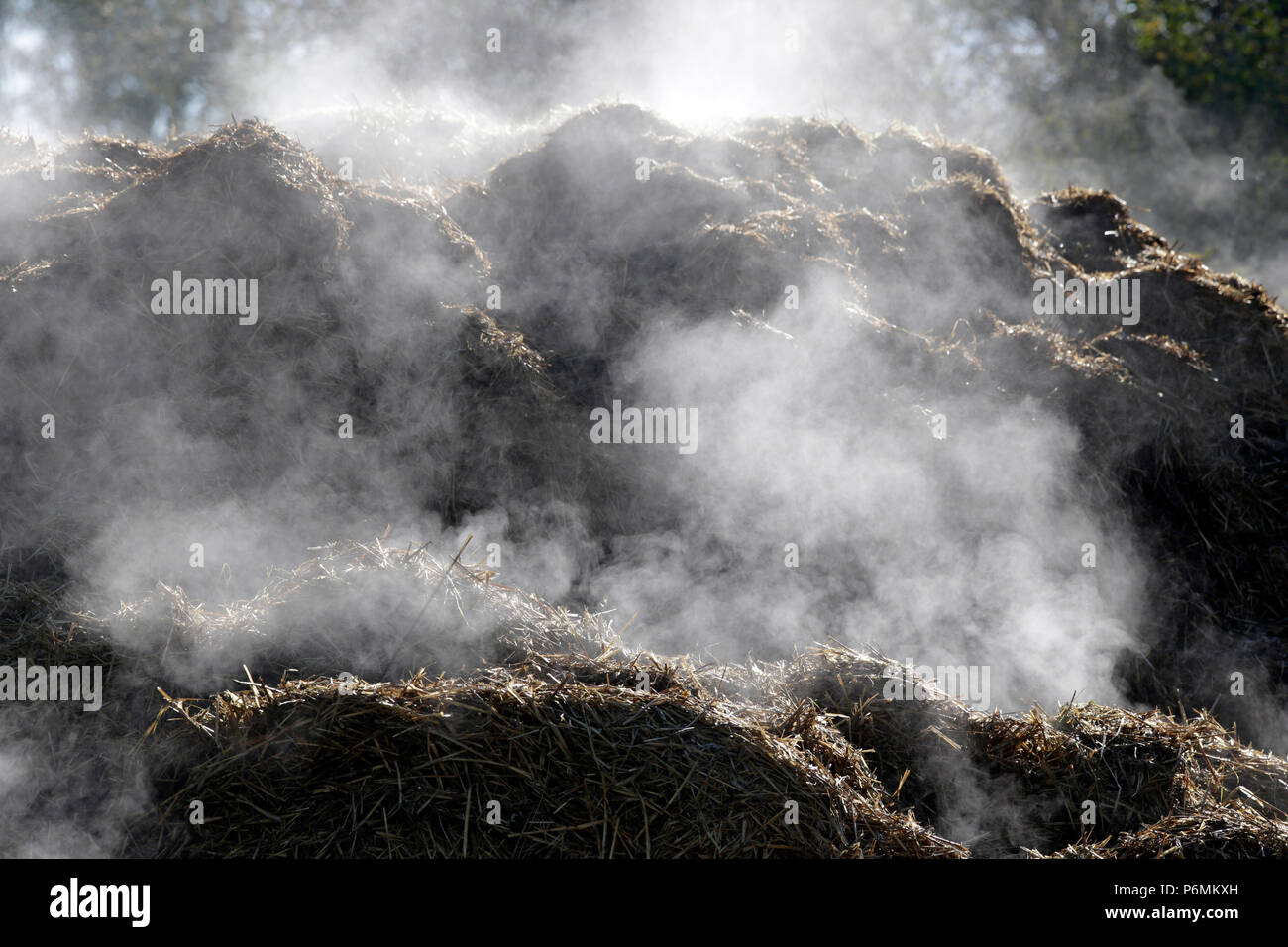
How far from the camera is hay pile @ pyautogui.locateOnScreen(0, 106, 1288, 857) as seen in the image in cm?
262

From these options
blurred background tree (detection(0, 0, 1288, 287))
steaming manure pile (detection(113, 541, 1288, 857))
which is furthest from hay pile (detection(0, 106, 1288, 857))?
blurred background tree (detection(0, 0, 1288, 287))

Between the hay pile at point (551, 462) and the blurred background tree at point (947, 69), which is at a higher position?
the blurred background tree at point (947, 69)

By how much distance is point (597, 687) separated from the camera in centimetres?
281

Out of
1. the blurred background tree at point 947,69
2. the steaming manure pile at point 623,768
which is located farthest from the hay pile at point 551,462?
the blurred background tree at point 947,69

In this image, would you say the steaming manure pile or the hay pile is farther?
the hay pile

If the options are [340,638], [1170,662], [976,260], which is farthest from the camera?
[976,260]

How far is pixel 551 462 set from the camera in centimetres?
425

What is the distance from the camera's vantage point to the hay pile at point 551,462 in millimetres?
2625

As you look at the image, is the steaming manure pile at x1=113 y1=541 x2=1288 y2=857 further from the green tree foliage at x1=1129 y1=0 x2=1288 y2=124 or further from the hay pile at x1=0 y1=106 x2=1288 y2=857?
the green tree foliage at x1=1129 y1=0 x2=1288 y2=124

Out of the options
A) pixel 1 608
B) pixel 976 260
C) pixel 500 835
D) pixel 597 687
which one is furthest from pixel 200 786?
pixel 976 260

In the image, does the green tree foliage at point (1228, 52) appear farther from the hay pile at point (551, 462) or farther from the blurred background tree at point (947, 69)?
the hay pile at point (551, 462)

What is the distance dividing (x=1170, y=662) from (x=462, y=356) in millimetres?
3270
